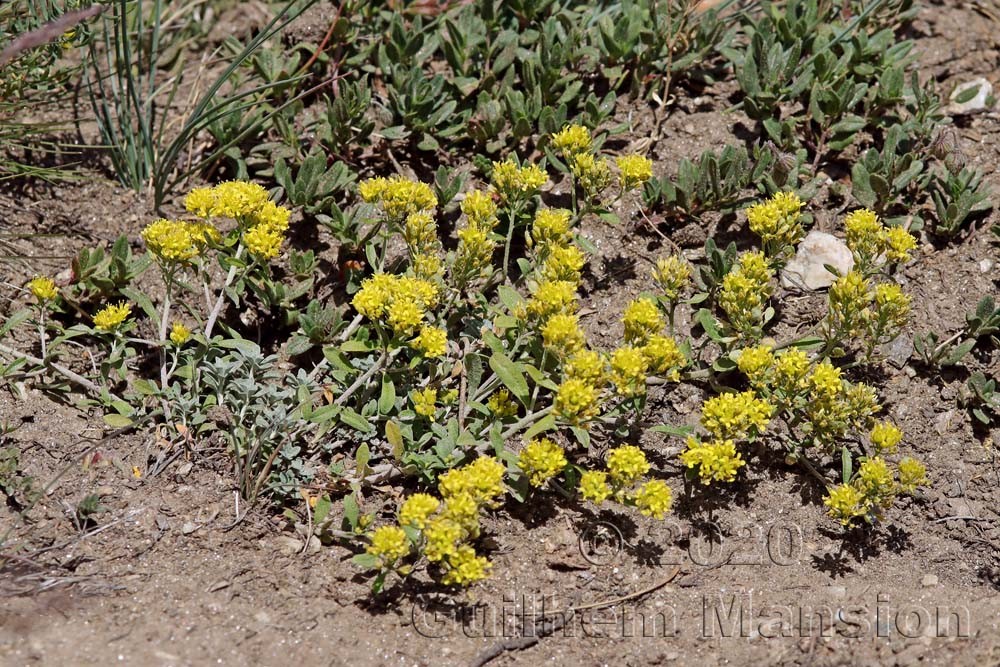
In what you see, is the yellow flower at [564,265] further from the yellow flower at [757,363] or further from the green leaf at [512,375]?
the yellow flower at [757,363]

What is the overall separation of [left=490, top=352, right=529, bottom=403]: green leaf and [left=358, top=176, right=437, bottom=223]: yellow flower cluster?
1.95 ft

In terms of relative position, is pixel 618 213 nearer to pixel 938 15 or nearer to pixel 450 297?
pixel 450 297

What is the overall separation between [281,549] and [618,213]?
1899mm

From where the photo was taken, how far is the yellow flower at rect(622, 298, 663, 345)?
9.89ft

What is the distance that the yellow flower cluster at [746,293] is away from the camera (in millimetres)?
3193

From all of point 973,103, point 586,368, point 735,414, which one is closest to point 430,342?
point 586,368

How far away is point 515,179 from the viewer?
11.2 feet

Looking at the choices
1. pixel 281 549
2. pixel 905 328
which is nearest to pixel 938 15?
pixel 905 328

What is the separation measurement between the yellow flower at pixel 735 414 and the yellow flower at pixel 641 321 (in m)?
0.29

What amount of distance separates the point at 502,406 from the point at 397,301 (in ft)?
1.62

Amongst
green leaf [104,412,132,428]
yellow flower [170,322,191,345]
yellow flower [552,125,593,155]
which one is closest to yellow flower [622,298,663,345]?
yellow flower [552,125,593,155]

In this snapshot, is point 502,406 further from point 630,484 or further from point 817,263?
point 817,263

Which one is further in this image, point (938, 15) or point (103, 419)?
point (938, 15)

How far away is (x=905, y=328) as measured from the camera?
352 cm
